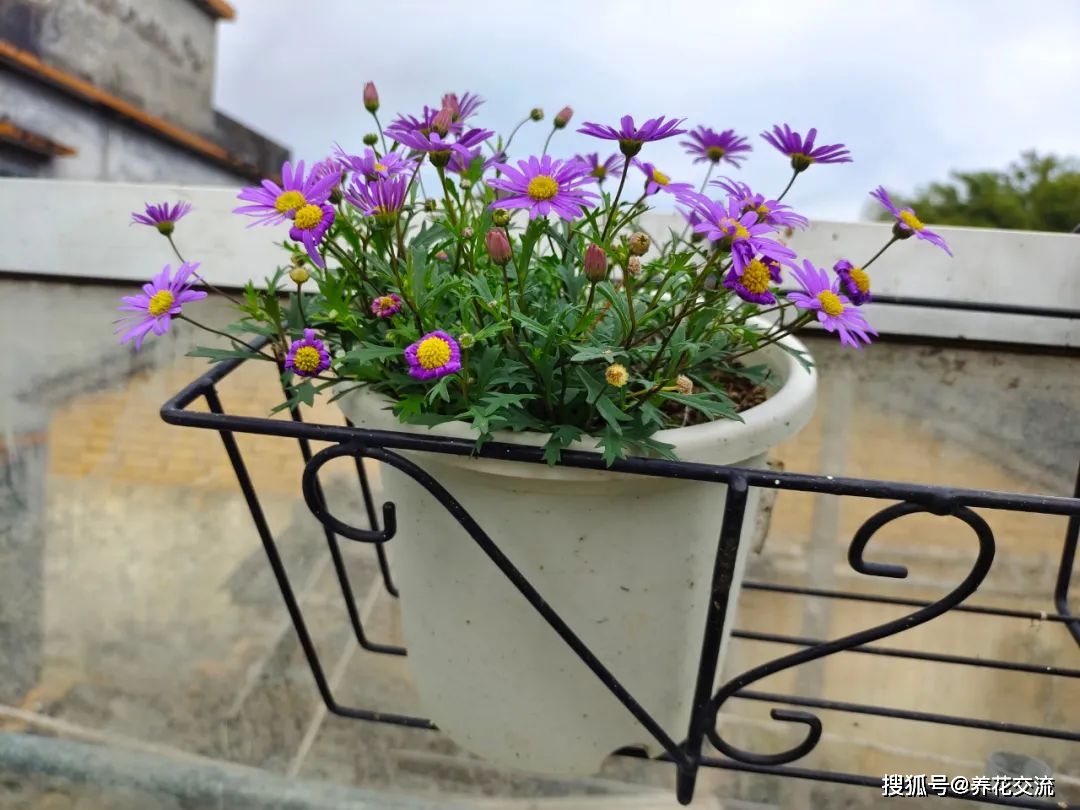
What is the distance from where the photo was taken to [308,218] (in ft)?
1.37

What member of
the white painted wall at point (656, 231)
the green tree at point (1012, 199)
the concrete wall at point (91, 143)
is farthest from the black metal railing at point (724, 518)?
the green tree at point (1012, 199)

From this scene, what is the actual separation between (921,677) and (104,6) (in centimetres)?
246

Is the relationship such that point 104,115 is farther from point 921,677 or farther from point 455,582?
point 921,677

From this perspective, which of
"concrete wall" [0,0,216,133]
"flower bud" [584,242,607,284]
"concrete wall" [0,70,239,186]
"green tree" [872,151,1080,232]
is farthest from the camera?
"green tree" [872,151,1080,232]

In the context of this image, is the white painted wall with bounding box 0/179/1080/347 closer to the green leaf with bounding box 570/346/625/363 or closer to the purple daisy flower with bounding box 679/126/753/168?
the purple daisy flower with bounding box 679/126/753/168

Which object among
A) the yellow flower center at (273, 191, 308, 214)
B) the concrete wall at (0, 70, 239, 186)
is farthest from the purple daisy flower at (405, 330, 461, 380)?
the concrete wall at (0, 70, 239, 186)

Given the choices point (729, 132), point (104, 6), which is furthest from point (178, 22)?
point (729, 132)

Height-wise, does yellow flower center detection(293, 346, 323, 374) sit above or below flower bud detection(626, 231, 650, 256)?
below

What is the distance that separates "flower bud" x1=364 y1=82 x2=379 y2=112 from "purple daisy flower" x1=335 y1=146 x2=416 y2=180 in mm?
37

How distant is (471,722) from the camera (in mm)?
588

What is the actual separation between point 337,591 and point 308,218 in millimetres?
649

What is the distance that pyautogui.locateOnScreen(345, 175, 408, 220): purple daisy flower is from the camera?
429 mm

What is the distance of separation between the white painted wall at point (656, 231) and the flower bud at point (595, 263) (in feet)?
1.43

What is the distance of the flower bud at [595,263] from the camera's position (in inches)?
15.3
